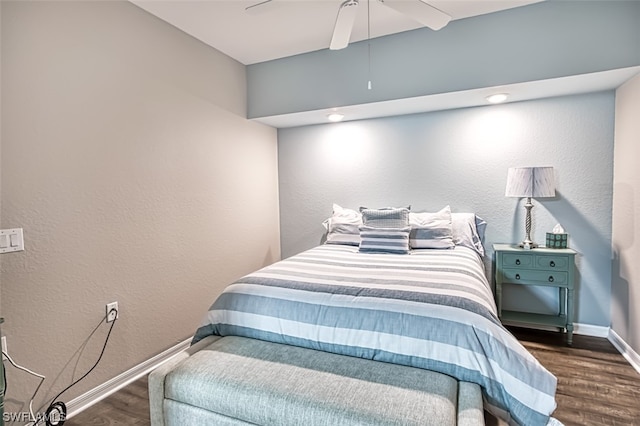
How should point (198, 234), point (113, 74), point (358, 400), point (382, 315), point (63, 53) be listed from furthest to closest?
1. point (198, 234)
2. point (113, 74)
3. point (63, 53)
4. point (382, 315)
5. point (358, 400)

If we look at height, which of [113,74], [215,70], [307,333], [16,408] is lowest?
[16,408]

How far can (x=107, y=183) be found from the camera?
2090 mm

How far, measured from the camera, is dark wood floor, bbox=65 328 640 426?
5.89 feet

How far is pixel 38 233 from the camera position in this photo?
1748 mm

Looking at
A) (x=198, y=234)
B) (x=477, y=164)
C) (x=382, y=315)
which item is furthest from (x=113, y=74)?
(x=477, y=164)

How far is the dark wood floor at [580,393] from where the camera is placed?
1.79 meters

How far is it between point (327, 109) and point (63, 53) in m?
1.96

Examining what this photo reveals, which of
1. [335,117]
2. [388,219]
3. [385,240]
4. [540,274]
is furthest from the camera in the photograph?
[335,117]

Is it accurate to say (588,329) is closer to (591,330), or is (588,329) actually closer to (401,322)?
(591,330)

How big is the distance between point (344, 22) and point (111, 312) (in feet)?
7.48

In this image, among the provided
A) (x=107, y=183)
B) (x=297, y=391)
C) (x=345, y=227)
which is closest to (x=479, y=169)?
(x=345, y=227)

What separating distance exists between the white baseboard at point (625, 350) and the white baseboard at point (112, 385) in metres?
3.29

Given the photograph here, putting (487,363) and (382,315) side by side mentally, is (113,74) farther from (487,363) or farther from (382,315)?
(487,363)

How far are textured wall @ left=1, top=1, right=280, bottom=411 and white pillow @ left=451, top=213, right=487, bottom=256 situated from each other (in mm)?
2089
